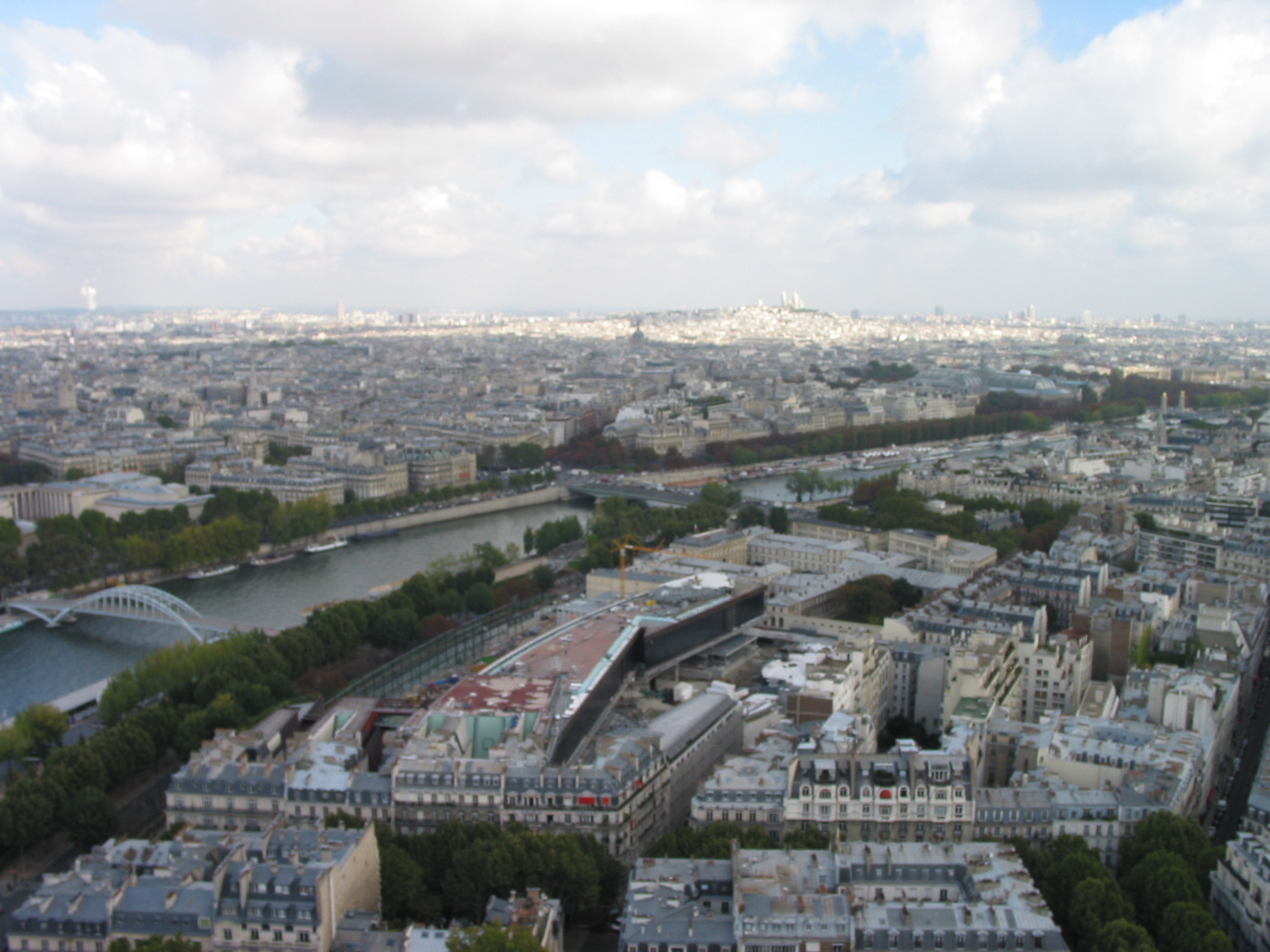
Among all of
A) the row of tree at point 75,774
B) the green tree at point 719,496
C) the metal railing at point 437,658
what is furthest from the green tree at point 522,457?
the row of tree at point 75,774

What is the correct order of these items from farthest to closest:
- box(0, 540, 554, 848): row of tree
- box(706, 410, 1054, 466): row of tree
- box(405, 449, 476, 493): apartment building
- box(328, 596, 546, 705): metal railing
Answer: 1. box(706, 410, 1054, 466): row of tree
2. box(405, 449, 476, 493): apartment building
3. box(328, 596, 546, 705): metal railing
4. box(0, 540, 554, 848): row of tree

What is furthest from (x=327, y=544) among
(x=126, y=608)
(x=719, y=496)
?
(x=719, y=496)

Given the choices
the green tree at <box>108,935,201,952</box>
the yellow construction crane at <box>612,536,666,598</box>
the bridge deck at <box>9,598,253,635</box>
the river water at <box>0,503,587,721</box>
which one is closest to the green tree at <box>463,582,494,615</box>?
the yellow construction crane at <box>612,536,666,598</box>

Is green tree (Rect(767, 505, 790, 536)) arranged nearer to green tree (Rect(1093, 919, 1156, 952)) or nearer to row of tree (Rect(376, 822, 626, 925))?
row of tree (Rect(376, 822, 626, 925))

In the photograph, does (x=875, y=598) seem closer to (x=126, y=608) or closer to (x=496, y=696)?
(x=496, y=696)

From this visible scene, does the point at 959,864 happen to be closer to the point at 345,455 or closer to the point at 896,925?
the point at 896,925

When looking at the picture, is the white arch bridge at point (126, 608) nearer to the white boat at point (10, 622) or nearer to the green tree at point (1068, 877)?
Answer: the white boat at point (10, 622)
